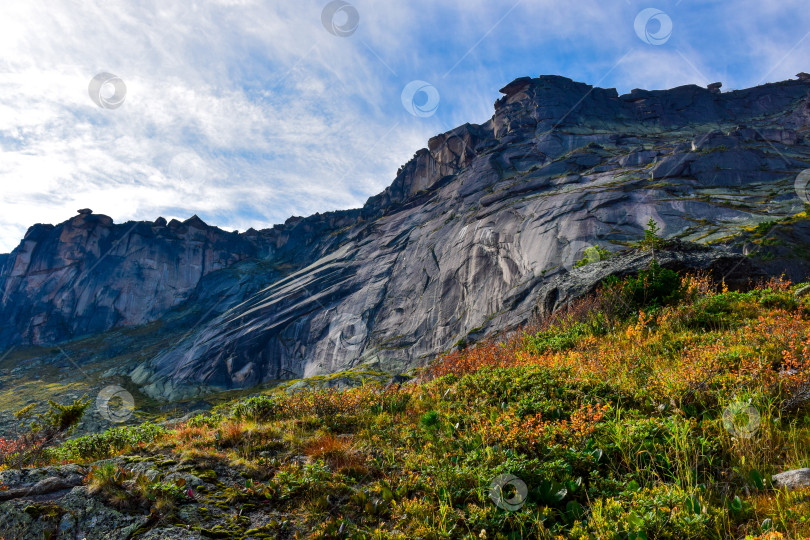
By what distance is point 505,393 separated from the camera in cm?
777

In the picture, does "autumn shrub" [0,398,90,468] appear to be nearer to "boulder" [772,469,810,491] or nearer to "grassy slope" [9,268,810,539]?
"grassy slope" [9,268,810,539]

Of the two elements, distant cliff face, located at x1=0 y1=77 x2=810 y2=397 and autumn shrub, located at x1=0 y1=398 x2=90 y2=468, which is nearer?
autumn shrub, located at x1=0 y1=398 x2=90 y2=468

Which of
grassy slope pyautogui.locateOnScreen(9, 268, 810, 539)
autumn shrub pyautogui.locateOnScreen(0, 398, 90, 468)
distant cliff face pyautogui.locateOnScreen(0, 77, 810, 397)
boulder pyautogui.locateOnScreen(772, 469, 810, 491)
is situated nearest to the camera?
boulder pyautogui.locateOnScreen(772, 469, 810, 491)

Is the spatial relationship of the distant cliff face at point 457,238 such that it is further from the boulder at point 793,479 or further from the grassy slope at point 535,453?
the boulder at point 793,479

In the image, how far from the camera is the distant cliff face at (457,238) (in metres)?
37.4

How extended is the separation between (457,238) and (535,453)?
44128 mm

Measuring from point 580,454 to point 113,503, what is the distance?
6.15 metres

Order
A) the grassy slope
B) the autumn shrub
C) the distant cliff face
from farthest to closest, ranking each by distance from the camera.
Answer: the distant cliff face < the autumn shrub < the grassy slope

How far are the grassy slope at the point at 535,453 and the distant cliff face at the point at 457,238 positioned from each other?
62.5 feet

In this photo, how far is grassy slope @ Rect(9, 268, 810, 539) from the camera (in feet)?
13.8

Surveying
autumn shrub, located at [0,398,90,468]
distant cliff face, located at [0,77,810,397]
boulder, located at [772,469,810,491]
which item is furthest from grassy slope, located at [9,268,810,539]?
distant cliff face, located at [0,77,810,397]

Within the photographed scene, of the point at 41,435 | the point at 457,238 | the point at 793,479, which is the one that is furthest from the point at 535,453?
the point at 457,238

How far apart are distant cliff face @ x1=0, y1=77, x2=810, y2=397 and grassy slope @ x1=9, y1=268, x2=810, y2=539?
1904 centimetres

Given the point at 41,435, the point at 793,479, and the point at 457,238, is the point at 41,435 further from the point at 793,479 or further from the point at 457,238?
the point at 457,238
